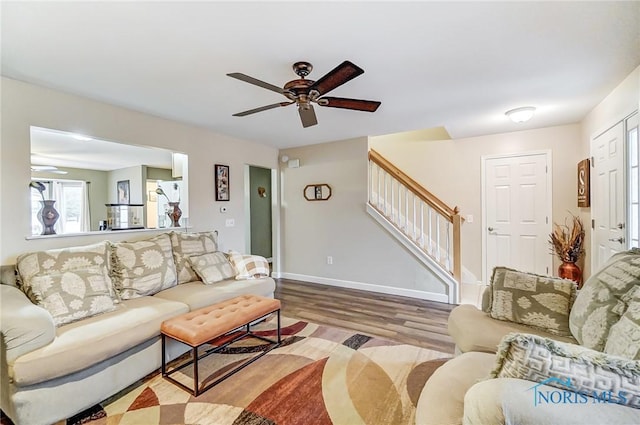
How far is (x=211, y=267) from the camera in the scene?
120 inches

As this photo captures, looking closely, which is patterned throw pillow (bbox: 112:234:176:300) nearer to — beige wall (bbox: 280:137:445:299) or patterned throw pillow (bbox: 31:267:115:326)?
patterned throw pillow (bbox: 31:267:115:326)

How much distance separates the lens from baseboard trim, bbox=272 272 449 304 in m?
3.86

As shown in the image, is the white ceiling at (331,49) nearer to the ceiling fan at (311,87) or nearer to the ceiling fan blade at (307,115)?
the ceiling fan at (311,87)

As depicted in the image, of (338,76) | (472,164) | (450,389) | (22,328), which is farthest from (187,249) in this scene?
(472,164)

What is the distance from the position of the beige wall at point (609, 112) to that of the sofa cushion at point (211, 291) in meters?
3.74

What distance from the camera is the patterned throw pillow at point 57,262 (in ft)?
6.77

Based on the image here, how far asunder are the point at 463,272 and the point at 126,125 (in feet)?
16.5

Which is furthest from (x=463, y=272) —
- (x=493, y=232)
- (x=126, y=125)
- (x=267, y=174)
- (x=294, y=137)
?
(x=126, y=125)

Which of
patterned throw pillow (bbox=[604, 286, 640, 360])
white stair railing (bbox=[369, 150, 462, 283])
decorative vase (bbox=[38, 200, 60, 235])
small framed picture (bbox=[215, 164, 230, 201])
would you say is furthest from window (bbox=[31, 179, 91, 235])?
patterned throw pillow (bbox=[604, 286, 640, 360])

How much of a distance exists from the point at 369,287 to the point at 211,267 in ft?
7.96

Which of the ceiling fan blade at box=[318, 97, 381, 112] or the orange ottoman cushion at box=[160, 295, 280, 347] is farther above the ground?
the ceiling fan blade at box=[318, 97, 381, 112]

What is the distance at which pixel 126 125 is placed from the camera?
3.00 metres

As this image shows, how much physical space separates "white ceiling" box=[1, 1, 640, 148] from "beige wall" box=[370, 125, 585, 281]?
96 cm

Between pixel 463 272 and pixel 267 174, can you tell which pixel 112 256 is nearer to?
pixel 267 174
